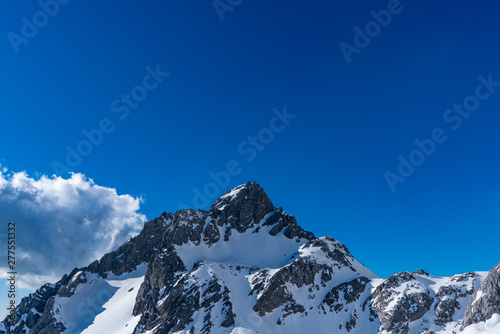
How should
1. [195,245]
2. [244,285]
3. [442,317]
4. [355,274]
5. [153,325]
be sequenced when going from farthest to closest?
[195,245], [355,274], [244,285], [153,325], [442,317]

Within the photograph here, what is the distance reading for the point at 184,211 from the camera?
155625 millimetres

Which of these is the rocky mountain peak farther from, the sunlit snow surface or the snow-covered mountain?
the sunlit snow surface

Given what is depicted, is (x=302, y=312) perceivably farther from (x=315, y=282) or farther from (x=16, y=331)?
(x=16, y=331)

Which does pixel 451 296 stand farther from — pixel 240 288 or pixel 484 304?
pixel 484 304

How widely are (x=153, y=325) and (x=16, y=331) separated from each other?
286 ft

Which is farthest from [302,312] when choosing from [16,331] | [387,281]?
[16,331]

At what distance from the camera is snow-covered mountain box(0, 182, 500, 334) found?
10575 cm

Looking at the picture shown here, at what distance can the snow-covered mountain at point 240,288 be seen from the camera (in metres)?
106

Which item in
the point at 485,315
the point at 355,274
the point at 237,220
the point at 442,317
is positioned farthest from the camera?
the point at 237,220

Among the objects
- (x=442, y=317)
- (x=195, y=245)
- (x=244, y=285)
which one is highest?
(x=195, y=245)

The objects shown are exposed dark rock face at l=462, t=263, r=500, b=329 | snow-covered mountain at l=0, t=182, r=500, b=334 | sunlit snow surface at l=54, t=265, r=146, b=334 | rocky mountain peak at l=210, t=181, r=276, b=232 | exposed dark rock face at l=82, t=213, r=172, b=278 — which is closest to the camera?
exposed dark rock face at l=462, t=263, r=500, b=329

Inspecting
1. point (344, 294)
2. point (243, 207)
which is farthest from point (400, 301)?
A: point (243, 207)

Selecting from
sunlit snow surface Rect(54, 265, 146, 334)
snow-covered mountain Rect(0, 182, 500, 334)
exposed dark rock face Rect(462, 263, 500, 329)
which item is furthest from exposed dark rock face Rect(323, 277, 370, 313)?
exposed dark rock face Rect(462, 263, 500, 329)

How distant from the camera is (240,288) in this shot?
12431 cm
